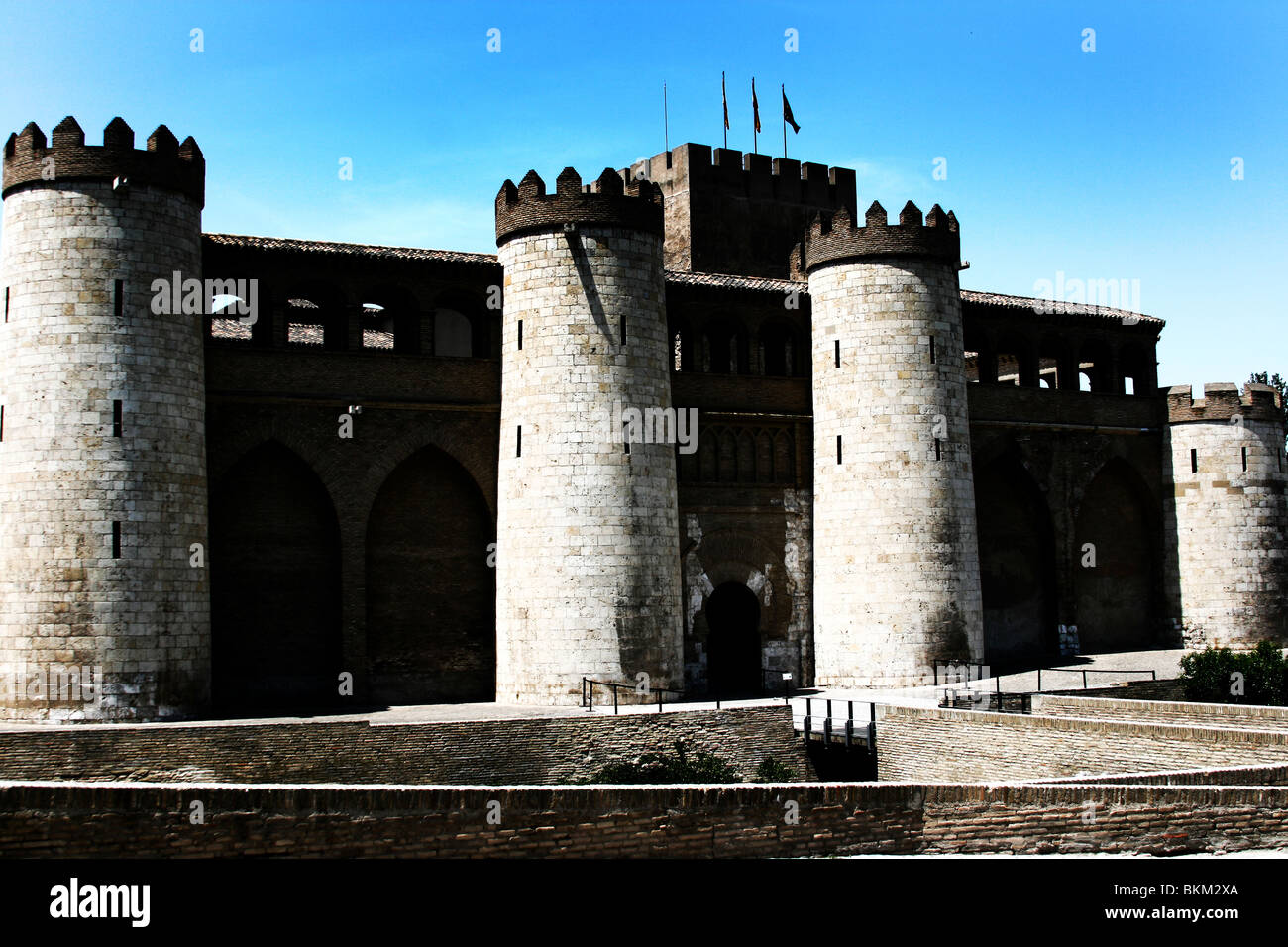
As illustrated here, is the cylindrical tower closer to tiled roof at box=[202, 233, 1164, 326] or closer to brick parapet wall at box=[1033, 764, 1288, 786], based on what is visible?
tiled roof at box=[202, 233, 1164, 326]

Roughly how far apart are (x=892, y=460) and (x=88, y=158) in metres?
13.9

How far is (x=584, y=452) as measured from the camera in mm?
22906

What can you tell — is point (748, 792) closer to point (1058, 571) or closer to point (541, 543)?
point (541, 543)

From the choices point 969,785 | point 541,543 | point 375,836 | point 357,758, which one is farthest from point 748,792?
point 541,543

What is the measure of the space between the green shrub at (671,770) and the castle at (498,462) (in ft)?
7.67

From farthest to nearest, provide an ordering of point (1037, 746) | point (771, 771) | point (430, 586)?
1. point (430, 586)
2. point (771, 771)
3. point (1037, 746)

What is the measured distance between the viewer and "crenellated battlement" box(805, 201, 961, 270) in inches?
1003

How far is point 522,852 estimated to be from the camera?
12117mm

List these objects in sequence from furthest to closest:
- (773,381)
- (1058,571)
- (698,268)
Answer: (698,268) < (1058,571) < (773,381)

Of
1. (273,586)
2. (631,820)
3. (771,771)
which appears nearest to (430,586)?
(273,586)

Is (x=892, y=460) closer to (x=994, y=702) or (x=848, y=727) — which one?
(x=994, y=702)

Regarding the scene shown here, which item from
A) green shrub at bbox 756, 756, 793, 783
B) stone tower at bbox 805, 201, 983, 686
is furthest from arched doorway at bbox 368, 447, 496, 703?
stone tower at bbox 805, 201, 983, 686
